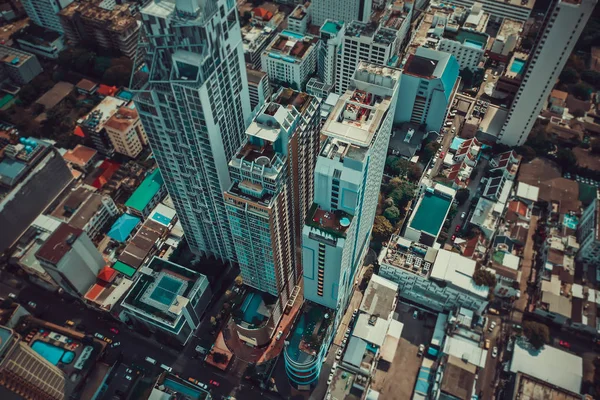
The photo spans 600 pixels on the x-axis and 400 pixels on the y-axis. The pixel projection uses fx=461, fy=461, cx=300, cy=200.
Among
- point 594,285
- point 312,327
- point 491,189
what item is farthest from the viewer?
point 491,189

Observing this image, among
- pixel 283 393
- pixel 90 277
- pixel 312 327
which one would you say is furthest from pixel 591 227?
pixel 90 277

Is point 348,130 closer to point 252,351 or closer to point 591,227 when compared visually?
point 252,351

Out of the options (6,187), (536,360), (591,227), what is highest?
(591,227)

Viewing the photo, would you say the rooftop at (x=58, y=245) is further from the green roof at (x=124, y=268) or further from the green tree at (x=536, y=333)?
the green tree at (x=536, y=333)

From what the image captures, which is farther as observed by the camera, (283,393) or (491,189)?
(491,189)

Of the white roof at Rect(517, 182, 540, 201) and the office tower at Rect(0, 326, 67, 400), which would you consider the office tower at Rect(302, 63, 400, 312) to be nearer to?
the office tower at Rect(0, 326, 67, 400)

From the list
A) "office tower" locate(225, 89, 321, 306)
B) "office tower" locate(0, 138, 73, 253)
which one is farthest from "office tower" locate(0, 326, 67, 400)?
"office tower" locate(0, 138, 73, 253)

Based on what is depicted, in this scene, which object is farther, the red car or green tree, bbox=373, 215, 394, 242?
green tree, bbox=373, 215, 394, 242
